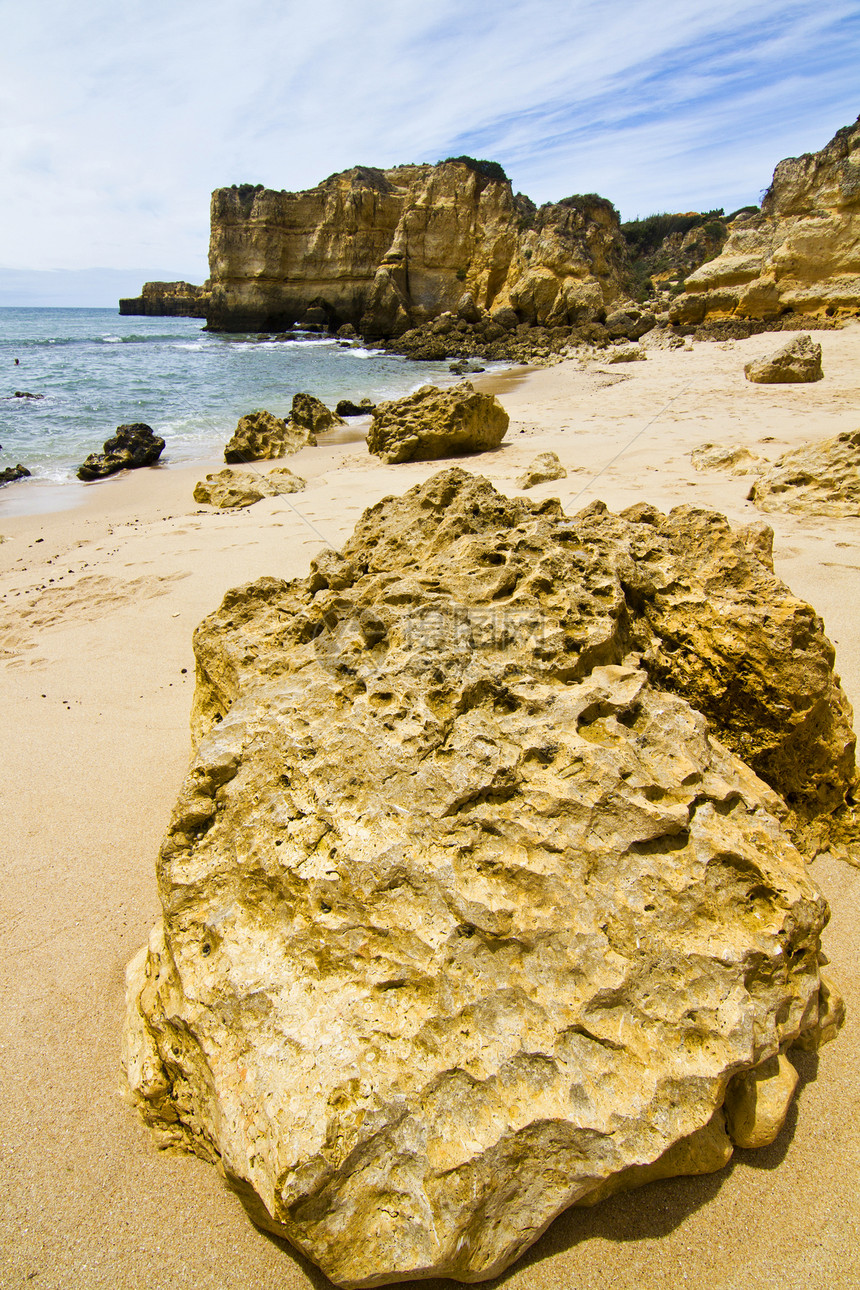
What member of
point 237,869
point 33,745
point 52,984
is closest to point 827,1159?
point 237,869

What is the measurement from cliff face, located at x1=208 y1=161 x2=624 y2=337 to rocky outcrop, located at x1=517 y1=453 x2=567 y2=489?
2235 cm

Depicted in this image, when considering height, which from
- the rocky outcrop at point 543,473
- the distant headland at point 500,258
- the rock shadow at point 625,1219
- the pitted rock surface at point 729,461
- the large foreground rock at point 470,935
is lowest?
the rock shadow at point 625,1219

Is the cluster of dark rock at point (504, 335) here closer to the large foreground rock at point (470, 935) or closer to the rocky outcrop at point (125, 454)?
the rocky outcrop at point (125, 454)

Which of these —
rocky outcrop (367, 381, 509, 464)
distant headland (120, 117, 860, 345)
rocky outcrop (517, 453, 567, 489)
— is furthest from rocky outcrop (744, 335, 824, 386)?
distant headland (120, 117, 860, 345)

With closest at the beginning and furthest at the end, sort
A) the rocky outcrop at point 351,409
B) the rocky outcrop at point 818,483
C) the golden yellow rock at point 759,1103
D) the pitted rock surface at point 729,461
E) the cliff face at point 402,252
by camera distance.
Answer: the golden yellow rock at point 759,1103 < the rocky outcrop at point 818,483 < the pitted rock surface at point 729,461 < the rocky outcrop at point 351,409 < the cliff face at point 402,252

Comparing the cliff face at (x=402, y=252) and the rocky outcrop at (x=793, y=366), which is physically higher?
the cliff face at (x=402, y=252)

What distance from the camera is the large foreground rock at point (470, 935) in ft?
3.67

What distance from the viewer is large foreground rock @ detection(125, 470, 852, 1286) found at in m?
1.12

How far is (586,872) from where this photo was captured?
53.7 inches

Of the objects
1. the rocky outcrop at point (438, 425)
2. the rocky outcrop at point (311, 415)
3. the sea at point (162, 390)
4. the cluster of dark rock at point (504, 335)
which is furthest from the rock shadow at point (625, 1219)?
the cluster of dark rock at point (504, 335)

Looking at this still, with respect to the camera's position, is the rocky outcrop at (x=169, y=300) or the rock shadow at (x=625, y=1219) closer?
the rock shadow at (x=625, y=1219)

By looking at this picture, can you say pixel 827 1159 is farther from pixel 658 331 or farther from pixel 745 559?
pixel 658 331

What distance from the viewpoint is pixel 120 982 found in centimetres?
176

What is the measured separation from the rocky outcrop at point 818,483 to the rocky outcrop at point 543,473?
1.68 m
